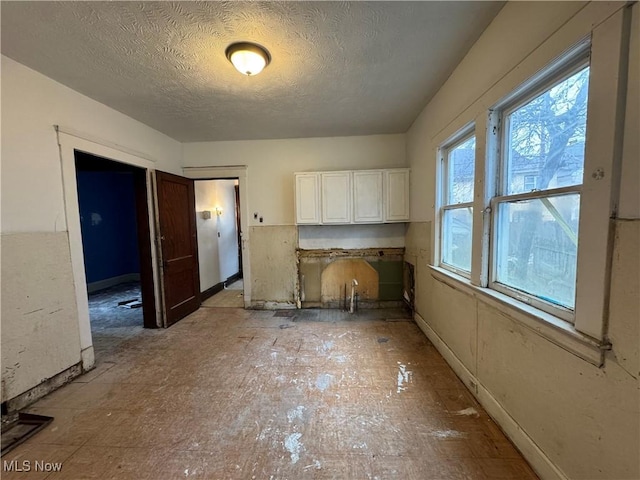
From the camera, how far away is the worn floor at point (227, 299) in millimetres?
4348

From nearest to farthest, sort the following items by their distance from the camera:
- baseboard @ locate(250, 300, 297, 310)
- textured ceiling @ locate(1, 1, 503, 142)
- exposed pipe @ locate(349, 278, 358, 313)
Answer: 1. textured ceiling @ locate(1, 1, 503, 142)
2. exposed pipe @ locate(349, 278, 358, 313)
3. baseboard @ locate(250, 300, 297, 310)

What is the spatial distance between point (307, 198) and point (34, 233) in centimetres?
281

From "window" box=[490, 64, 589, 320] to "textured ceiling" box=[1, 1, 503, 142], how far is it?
2.41 ft

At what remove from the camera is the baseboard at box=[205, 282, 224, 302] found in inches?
182

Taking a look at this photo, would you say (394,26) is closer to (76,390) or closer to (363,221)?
(363,221)

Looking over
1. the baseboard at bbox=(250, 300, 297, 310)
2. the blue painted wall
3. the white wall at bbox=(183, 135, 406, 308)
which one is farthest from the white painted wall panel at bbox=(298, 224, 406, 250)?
A: the blue painted wall

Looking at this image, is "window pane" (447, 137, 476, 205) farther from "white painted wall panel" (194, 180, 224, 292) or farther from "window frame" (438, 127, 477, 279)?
"white painted wall panel" (194, 180, 224, 292)

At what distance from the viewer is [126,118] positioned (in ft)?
9.88

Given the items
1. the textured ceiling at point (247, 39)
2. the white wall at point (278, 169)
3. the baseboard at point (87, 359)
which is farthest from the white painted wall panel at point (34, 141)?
the white wall at point (278, 169)

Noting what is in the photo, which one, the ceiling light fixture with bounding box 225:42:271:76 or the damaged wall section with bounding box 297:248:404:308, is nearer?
the ceiling light fixture with bounding box 225:42:271:76

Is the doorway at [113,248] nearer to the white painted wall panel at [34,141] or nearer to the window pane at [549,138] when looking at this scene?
the white painted wall panel at [34,141]

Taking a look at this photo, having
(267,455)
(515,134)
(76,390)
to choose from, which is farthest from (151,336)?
(515,134)

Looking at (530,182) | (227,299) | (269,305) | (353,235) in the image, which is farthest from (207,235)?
(530,182)

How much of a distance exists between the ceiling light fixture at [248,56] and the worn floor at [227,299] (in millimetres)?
3489
